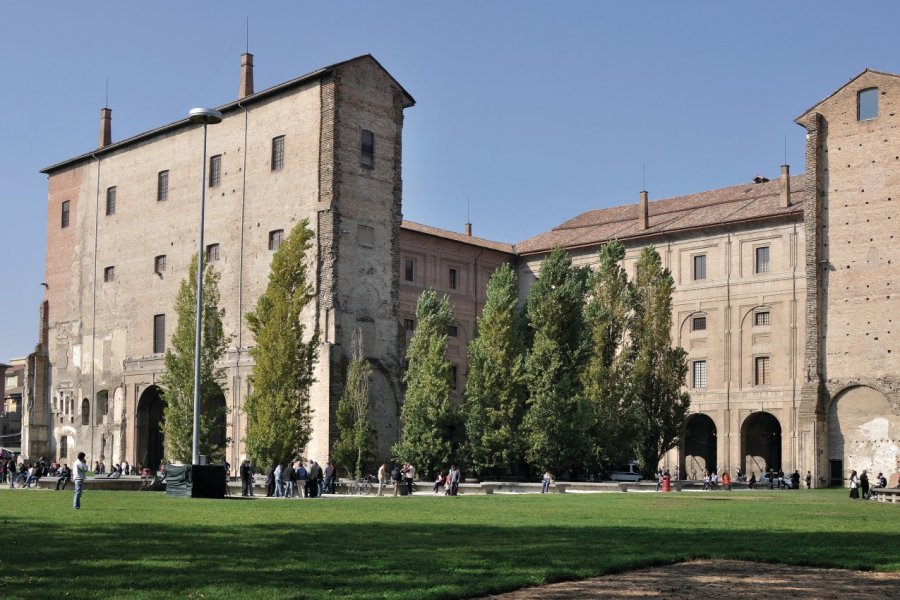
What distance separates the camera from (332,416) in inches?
1625

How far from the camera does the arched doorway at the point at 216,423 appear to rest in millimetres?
42000

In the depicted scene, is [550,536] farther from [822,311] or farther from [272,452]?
[822,311]

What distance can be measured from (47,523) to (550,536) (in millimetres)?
7474

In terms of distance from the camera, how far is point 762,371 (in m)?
56.6

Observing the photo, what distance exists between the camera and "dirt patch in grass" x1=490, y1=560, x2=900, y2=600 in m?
10.1

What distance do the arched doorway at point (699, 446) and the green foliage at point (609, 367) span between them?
15299mm

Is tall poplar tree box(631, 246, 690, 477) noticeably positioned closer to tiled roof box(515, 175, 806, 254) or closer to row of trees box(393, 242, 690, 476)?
row of trees box(393, 242, 690, 476)

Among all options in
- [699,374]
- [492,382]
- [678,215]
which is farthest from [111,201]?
[699,374]

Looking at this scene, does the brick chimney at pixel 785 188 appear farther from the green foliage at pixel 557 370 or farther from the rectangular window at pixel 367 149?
the rectangular window at pixel 367 149

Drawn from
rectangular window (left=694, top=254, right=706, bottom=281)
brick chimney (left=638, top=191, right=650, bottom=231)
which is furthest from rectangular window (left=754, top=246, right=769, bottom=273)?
brick chimney (left=638, top=191, right=650, bottom=231)

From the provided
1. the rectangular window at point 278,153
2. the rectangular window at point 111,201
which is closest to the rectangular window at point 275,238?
the rectangular window at point 278,153

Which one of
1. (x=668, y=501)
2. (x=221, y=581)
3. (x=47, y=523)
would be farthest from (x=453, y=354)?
(x=221, y=581)

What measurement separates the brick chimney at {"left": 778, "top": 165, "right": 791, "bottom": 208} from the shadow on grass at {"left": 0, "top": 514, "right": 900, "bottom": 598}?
1643 inches

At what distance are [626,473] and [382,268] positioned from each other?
1710 centimetres
